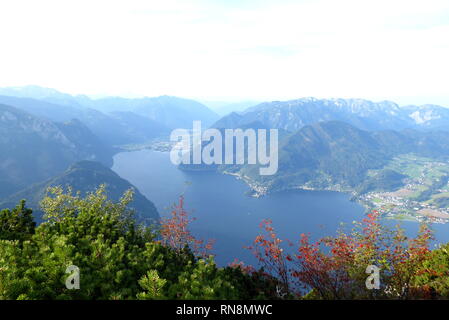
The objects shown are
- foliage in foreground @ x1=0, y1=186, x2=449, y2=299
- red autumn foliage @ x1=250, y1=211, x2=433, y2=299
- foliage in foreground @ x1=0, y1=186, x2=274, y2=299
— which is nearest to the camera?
foliage in foreground @ x1=0, y1=186, x2=274, y2=299

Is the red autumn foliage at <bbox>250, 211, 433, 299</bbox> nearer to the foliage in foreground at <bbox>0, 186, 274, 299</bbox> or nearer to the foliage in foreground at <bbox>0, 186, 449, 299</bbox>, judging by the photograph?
the foliage in foreground at <bbox>0, 186, 449, 299</bbox>

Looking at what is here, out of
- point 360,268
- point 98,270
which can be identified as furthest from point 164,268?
point 360,268

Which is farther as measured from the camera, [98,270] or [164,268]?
[164,268]

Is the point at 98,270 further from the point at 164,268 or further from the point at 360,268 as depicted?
the point at 360,268

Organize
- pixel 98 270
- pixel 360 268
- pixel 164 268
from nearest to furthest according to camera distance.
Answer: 1. pixel 98 270
2. pixel 164 268
3. pixel 360 268

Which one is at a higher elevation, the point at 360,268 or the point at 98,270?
the point at 98,270

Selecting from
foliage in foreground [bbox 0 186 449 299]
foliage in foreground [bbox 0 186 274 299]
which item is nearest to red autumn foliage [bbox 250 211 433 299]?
foliage in foreground [bbox 0 186 449 299]
